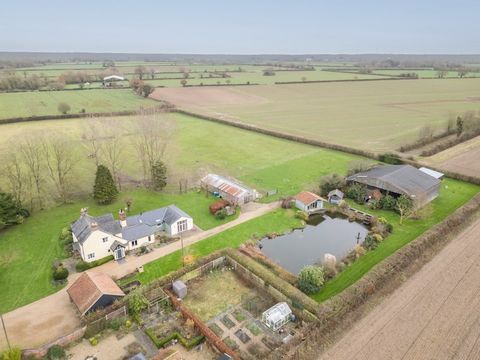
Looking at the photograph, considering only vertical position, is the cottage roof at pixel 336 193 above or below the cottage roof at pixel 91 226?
below

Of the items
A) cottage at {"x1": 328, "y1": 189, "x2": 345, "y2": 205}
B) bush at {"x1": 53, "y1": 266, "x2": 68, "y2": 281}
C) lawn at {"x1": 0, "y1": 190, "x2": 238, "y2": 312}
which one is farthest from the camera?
cottage at {"x1": 328, "y1": 189, "x2": 345, "y2": 205}

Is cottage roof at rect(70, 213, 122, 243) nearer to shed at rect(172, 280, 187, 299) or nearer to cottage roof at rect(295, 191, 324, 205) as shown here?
shed at rect(172, 280, 187, 299)

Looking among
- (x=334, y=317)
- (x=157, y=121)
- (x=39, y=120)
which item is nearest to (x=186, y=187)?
(x=157, y=121)

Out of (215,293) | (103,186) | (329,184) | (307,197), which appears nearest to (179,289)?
(215,293)

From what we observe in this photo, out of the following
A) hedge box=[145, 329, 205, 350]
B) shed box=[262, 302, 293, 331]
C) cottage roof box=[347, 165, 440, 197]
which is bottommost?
hedge box=[145, 329, 205, 350]

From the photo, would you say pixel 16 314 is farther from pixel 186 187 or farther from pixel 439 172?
pixel 439 172

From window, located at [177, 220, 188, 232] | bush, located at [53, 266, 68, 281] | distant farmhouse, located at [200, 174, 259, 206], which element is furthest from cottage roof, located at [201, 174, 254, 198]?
bush, located at [53, 266, 68, 281]

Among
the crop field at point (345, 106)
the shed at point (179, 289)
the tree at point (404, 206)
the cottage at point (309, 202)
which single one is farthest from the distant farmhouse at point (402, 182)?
the shed at point (179, 289)

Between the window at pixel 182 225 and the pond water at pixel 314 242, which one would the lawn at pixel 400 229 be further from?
the window at pixel 182 225
